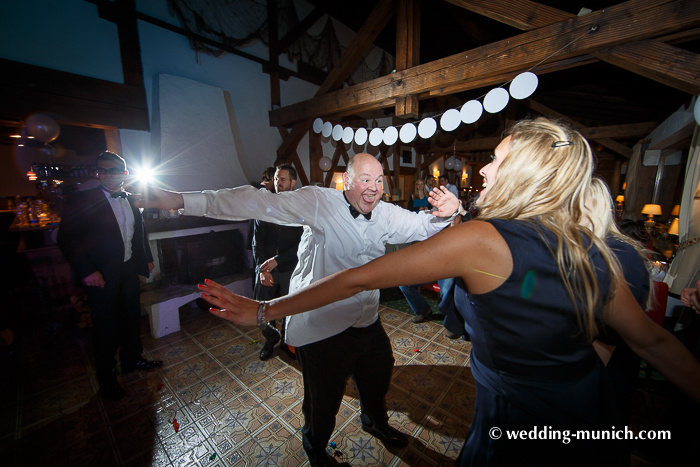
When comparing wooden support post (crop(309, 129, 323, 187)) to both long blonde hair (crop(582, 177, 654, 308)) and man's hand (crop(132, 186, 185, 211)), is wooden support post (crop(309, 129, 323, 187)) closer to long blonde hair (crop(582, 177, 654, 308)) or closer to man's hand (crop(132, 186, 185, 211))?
man's hand (crop(132, 186, 185, 211))

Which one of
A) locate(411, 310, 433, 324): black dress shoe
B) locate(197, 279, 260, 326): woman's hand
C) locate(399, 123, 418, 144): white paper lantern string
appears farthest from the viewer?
locate(399, 123, 418, 144): white paper lantern string

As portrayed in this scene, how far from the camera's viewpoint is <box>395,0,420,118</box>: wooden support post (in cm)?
400

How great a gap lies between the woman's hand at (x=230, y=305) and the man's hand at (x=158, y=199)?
50 cm

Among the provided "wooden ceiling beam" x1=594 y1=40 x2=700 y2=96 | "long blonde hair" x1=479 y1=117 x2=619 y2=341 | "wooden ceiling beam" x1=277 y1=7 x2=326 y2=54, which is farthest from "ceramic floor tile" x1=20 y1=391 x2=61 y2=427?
"wooden ceiling beam" x1=277 y1=7 x2=326 y2=54

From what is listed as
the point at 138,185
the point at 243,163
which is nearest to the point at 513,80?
the point at 138,185

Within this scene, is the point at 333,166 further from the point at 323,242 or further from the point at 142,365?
the point at 323,242

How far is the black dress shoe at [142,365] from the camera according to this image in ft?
9.20

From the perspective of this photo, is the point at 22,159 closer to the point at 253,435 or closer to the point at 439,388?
the point at 253,435

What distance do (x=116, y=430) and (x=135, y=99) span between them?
14.6ft

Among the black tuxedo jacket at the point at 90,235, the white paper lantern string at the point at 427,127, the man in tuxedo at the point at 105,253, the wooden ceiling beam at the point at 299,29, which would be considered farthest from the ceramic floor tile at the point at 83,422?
the wooden ceiling beam at the point at 299,29

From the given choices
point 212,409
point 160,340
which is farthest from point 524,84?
point 160,340

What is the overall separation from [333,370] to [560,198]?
→ 1.45m

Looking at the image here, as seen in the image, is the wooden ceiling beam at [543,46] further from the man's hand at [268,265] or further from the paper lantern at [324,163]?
the man's hand at [268,265]

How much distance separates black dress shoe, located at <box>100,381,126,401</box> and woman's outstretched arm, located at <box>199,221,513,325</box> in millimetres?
2575
